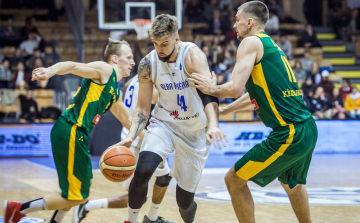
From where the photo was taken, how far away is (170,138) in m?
5.37

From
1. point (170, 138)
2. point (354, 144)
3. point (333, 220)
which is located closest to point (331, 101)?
point (354, 144)

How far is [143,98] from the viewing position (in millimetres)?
5453

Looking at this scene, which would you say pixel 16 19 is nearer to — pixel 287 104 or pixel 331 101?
pixel 331 101

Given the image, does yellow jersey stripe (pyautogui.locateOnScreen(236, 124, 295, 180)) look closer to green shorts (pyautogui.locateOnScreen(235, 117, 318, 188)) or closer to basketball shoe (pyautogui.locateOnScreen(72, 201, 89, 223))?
green shorts (pyautogui.locateOnScreen(235, 117, 318, 188))

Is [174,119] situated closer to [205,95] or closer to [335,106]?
[205,95]

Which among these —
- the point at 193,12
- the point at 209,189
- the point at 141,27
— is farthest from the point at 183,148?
the point at 193,12

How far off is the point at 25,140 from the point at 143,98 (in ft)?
28.7

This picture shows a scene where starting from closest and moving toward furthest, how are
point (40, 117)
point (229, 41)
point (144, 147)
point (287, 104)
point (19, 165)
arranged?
1. point (287, 104)
2. point (144, 147)
3. point (19, 165)
4. point (40, 117)
5. point (229, 41)

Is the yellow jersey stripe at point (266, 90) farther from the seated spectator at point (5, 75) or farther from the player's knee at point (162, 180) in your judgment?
the seated spectator at point (5, 75)

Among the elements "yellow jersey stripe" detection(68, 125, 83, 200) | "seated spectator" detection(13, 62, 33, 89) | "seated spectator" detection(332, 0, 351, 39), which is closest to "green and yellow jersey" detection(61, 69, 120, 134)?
"yellow jersey stripe" detection(68, 125, 83, 200)

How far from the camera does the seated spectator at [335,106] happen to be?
51.5ft

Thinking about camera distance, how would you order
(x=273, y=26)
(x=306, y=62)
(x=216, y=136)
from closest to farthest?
(x=216, y=136) → (x=306, y=62) → (x=273, y=26)

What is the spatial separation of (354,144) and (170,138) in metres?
10.4

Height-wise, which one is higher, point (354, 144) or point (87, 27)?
point (87, 27)
